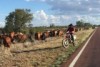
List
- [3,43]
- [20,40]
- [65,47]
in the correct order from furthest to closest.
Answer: [20,40], [3,43], [65,47]

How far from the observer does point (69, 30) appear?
77.2 ft

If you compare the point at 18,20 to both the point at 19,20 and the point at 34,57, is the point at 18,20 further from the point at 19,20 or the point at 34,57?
the point at 34,57

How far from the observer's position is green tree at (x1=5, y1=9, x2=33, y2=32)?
319ft

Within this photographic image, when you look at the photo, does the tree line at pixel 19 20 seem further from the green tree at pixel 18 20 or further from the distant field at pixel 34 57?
the distant field at pixel 34 57

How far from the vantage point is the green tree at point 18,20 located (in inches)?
3827

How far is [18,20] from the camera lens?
330 feet

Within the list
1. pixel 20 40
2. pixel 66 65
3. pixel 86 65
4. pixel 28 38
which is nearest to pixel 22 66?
pixel 66 65

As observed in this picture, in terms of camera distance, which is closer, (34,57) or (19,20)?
(34,57)

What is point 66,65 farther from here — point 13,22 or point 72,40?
point 13,22

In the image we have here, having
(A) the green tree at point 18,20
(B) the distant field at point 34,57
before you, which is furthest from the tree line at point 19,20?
(B) the distant field at point 34,57

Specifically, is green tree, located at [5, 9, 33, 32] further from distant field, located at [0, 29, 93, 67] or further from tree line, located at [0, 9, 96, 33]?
distant field, located at [0, 29, 93, 67]

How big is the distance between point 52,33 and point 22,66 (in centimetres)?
3793

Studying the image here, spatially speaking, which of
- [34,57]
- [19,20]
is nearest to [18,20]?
[19,20]

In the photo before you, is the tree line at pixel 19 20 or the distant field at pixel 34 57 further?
the tree line at pixel 19 20
